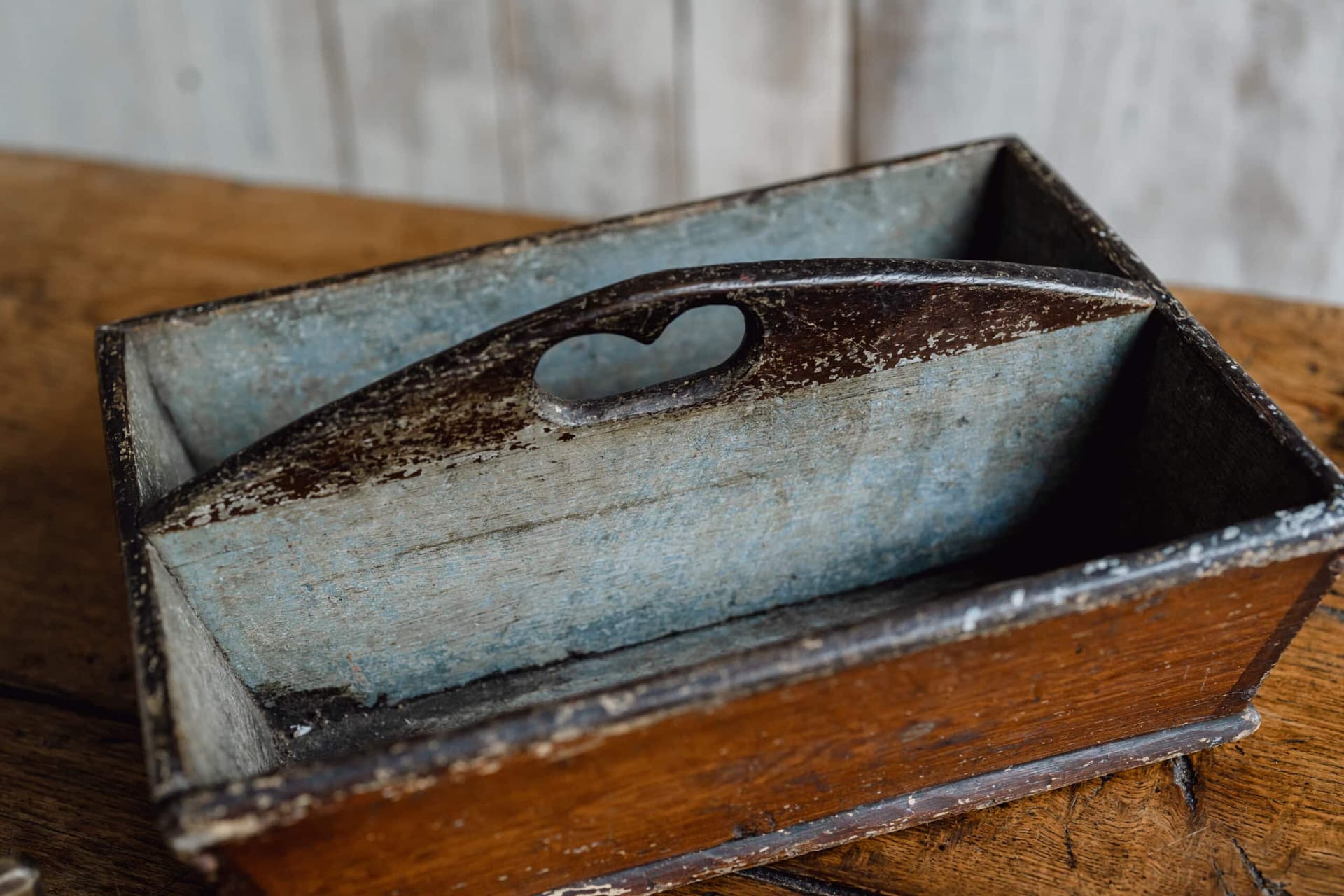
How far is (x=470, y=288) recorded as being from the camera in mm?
855

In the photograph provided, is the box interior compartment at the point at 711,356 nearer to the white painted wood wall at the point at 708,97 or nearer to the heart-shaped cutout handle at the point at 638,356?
the heart-shaped cutout handle at the point at 638,356

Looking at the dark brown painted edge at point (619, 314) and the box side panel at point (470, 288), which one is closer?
the dark brown painted edge at point (619, 314)

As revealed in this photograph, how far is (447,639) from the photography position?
2.58 ft

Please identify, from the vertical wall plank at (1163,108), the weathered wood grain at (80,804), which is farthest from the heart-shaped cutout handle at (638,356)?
the vertical wall plank at (1163,108)

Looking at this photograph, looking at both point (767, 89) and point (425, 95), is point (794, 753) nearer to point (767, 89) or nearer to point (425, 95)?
point (767, 89)

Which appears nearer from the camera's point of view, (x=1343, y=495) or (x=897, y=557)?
(x=1343, y=495)

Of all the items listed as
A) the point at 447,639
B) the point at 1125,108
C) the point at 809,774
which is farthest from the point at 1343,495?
the point at 1125,108

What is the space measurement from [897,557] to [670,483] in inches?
7.7

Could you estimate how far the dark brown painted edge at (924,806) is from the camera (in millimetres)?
661

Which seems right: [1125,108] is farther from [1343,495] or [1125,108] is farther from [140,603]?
[140,603]

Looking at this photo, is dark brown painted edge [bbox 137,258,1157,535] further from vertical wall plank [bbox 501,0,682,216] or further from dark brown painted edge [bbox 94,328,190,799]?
vertical wall plank [bbox 501,0,682,216]

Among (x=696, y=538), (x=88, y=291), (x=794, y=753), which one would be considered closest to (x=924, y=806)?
(x=794, y=753)

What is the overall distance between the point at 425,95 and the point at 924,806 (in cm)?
122

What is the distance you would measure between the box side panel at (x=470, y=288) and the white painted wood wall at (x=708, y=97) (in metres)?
0.50
